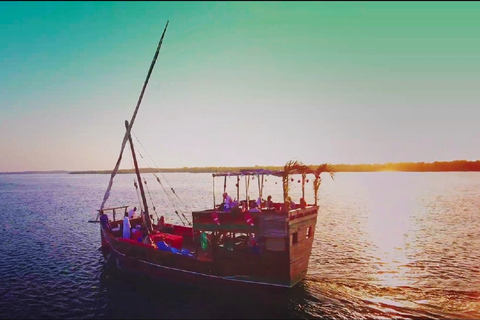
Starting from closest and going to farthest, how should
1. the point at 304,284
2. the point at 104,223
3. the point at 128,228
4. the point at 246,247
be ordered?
the point at 246,247 < the point at 304,284 < the point at 128,228 < the point at 104,223

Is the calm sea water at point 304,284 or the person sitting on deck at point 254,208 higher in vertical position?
the person sitting on deck at point 254,208

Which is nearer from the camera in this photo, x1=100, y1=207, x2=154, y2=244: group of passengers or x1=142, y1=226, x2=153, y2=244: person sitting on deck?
x1=142, y1=226, x2=153, y2=244: person sitting on deck

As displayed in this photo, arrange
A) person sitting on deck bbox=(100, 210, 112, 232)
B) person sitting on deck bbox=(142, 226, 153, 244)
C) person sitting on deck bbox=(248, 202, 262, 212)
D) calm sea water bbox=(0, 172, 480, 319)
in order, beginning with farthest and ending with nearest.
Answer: person sitting on deck bbox=(100, 210, 112, 232)
person sitting on deck bbox=(142, 226, 153, 244)
person sitting on deck bbox=(248, 202, 262, 212)
calm sea water bbox=(0, 172, 480, 319)

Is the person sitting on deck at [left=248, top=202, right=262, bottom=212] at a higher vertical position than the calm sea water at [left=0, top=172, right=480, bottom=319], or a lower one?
higher

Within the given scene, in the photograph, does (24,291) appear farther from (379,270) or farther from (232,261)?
(379,270)

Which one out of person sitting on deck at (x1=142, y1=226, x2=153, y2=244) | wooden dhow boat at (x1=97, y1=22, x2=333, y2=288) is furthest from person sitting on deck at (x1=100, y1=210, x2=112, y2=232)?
wooden dhow boat at (x1=97, y1=22, x2=333, y2=288)

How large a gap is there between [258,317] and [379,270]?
12.5 metres

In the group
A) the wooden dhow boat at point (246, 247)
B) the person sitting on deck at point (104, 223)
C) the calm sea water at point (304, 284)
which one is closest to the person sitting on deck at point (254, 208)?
the wooden dhow boat at point (246, 247)

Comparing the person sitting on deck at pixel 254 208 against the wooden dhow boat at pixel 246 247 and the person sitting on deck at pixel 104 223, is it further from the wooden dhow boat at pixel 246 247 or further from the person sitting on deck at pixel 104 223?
the person sitting on deck at pixel 104 223

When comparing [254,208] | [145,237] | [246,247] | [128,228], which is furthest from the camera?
[128,228]

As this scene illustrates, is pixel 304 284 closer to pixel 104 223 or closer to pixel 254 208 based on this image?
pixel 254 208

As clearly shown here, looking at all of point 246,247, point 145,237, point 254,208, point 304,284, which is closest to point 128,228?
point 145,237

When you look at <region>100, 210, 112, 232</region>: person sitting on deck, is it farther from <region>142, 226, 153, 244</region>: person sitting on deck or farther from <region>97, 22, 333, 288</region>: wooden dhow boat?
<region>97, 22, 333, 288</region>: wooden dhow boat

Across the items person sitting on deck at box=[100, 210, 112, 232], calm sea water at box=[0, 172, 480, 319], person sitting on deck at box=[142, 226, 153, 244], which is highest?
person sitting on deck at box=[100, 210, 112, 232]
